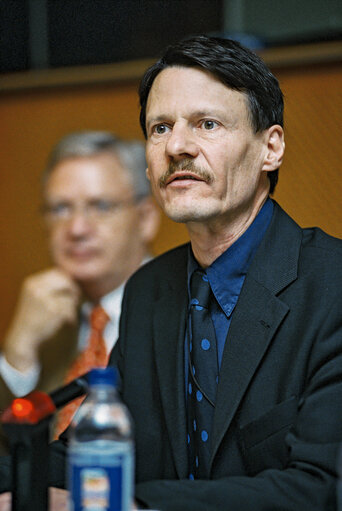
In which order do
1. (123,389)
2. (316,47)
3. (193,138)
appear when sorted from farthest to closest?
(316,47) → (123,389) → (193,138)

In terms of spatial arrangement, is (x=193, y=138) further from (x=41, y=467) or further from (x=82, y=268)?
(x=82, y=268)

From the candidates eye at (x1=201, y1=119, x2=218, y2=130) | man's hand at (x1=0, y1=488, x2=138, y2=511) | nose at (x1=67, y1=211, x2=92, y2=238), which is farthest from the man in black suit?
nose at (x1=67, y1=211, x2=92, y2=238)

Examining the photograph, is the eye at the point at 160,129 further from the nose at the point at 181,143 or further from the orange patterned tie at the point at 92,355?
the orange patterned tie at the point at 92,355

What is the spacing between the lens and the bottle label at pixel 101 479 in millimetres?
897

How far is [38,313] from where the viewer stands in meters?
2.79

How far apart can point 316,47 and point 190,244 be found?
1046 mm

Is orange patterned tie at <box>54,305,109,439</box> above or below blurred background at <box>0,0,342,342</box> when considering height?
below

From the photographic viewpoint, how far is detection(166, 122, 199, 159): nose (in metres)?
1.50

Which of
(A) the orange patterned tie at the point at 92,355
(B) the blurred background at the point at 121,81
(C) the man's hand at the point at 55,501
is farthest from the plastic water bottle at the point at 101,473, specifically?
(A) the orange patterned tie at the point at 92,355

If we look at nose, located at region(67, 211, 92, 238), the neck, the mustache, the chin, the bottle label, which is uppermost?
nose, located at region(67, 211, 92, 238)

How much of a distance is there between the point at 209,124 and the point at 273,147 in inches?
7.8

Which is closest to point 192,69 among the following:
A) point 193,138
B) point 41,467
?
point 193,138

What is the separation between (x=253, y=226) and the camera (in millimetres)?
1592

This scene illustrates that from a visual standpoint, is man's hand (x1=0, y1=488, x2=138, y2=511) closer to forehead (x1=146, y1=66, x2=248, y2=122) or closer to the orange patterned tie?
forehead (x1=146, y1=66, x2=248, y2=122)
